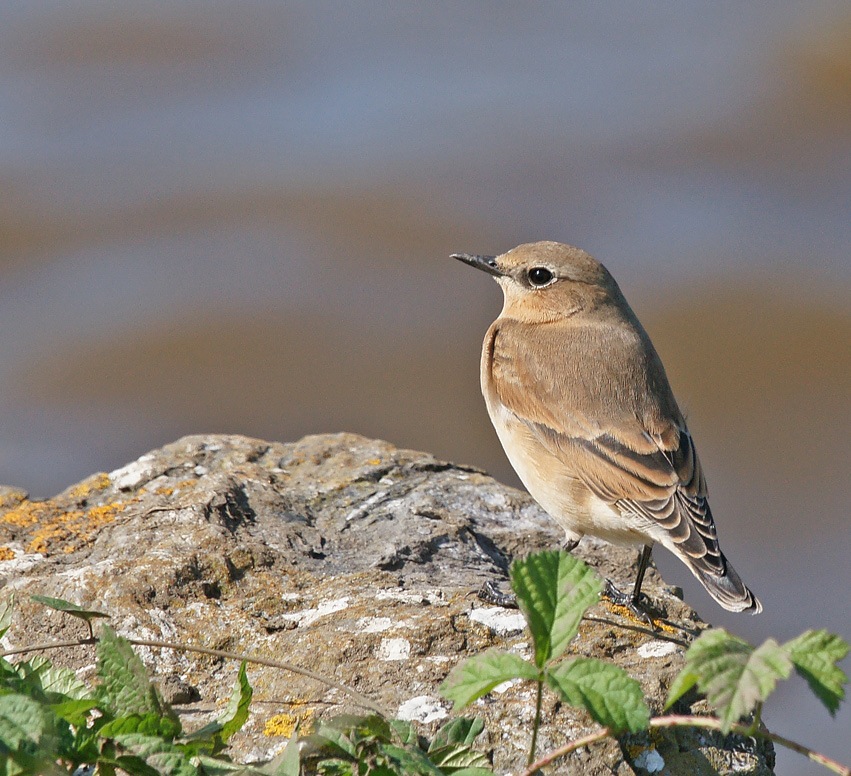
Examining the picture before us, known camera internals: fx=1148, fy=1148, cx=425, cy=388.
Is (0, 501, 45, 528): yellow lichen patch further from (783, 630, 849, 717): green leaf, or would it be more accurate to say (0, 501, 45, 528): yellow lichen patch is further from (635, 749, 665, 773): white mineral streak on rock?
(783, 630, 849, 717): green leaf

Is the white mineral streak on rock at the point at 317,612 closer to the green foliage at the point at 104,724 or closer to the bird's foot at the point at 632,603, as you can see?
the green foliage at the point at 104,724

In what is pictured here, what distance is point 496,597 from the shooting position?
412 centimetres

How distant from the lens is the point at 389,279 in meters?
12.1

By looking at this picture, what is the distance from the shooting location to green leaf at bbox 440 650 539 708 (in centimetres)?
268

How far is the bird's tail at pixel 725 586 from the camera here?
466 centimetres

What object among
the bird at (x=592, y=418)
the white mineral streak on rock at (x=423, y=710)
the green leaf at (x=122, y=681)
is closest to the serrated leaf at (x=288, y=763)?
the green leaf at (x=122, y=681)

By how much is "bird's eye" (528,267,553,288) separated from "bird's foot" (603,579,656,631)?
2256 millimetres

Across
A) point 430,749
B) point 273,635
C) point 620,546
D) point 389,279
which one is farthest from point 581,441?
point 389,279

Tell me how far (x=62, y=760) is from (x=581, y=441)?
3.12 meters

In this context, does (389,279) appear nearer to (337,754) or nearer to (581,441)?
(581,441)

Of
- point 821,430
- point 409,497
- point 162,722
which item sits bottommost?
point 821,430

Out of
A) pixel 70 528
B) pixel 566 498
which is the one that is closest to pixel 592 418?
pixel 566 498

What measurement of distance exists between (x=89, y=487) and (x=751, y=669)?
3.51 metres

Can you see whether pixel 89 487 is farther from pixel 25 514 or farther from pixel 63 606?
pixel 63 606
